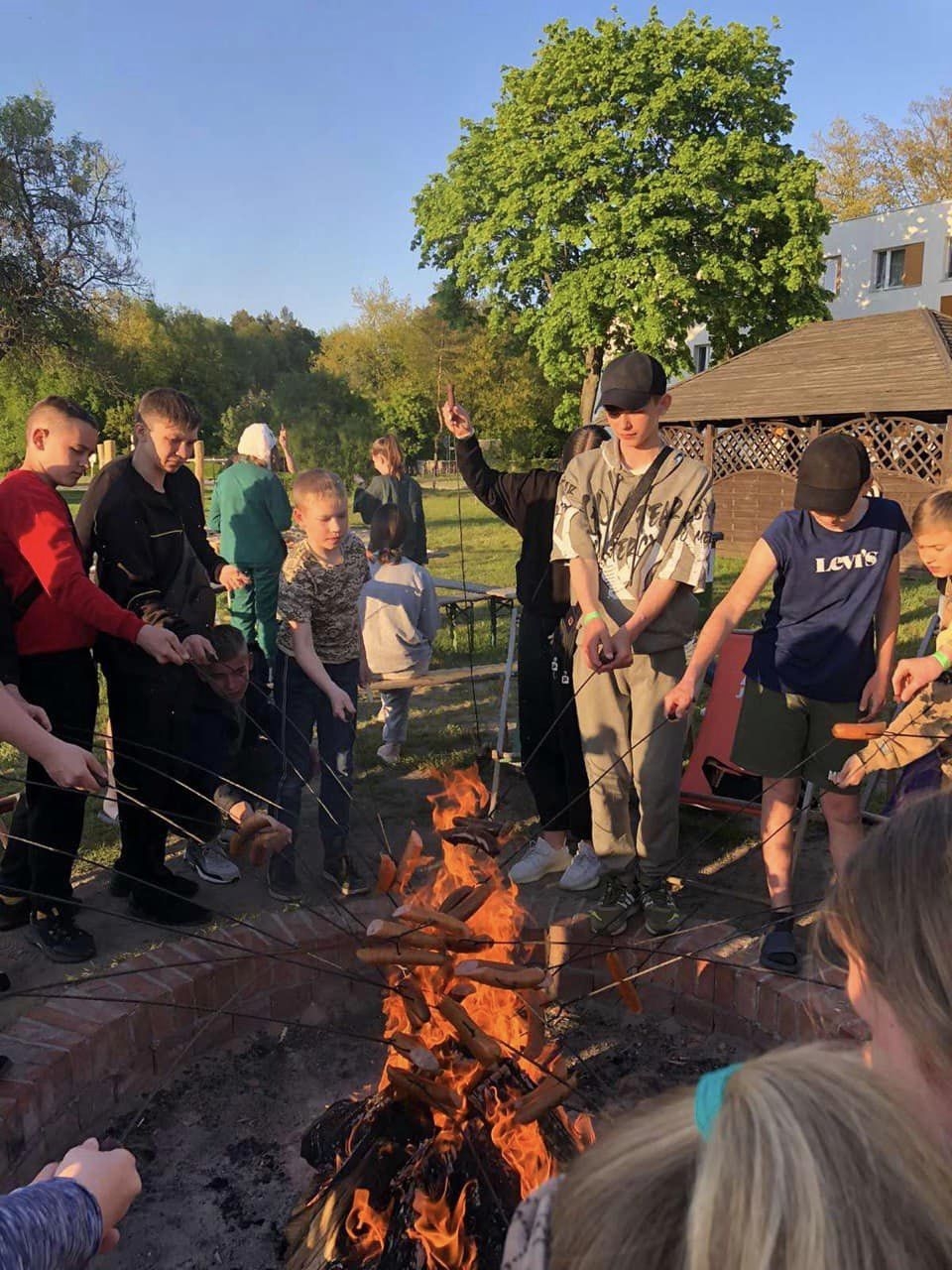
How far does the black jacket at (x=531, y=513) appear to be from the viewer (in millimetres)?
3979

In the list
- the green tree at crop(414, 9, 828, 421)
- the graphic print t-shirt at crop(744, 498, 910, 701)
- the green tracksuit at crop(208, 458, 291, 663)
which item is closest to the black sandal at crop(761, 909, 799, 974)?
the graphic print t-shirt at crop(744, 498, 910, 701)

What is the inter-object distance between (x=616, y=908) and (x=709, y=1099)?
99.1 inches

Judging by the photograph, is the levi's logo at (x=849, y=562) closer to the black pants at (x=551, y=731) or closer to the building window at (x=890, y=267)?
the black pants at (x=551, y=731)

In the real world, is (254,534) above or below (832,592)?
above

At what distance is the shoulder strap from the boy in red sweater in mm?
1641

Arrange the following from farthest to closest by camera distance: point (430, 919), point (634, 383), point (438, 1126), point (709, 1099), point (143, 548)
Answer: point (143, 548), point (634, 383), point (438, 1126), point (430, 919), point (709, 1099)

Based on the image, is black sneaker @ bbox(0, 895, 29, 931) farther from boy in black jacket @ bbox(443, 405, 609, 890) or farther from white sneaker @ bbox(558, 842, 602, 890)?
white sneaker @ bbox(558, 842, 602, 890)

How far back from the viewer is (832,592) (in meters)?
3.26

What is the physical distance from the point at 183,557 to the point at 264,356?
169ft

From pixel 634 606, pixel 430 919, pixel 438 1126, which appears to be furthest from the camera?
pixel 634 606

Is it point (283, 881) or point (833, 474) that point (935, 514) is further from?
point (283, 881)

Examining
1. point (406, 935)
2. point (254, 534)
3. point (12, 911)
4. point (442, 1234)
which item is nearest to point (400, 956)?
point (406, 935)

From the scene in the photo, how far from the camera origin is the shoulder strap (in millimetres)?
3346

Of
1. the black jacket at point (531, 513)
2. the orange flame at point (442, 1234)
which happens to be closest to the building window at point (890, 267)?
the black jacket at point (531, 513)
